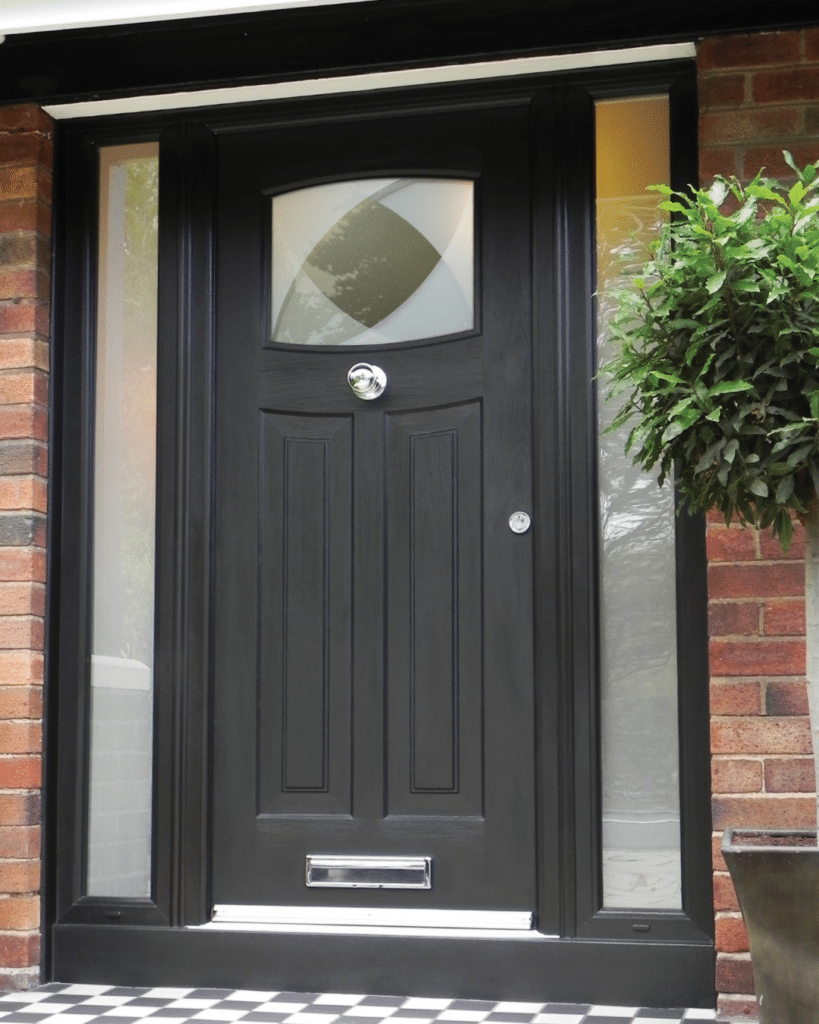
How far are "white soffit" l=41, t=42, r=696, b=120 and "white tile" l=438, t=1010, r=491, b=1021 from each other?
228 centimetres

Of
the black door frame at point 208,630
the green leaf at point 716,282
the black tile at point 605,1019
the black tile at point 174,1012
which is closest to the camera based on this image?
the green leaf at point 716,282

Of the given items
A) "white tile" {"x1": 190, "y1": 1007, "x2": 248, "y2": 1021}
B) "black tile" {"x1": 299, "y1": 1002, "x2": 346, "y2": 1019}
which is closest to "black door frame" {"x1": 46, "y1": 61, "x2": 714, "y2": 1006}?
"black tile" {"x1": 299, "y1": 1002, "x2": 346, "y2": 1019}

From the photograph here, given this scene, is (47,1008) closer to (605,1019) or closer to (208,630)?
(208,630)

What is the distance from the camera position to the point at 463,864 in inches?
131

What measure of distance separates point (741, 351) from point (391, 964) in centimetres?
174

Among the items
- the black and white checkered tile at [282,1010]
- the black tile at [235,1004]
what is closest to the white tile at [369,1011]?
the black and white checkered tile at [282,1010]

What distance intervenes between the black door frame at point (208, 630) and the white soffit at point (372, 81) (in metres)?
0.03

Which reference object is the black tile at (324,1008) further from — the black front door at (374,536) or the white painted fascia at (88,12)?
the white painted fascia at (88,12)

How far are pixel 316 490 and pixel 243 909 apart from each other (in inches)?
42.3

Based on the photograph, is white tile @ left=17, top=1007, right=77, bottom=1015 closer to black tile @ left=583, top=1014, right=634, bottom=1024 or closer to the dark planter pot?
black tile @ left=583, top=1014, right=634, bottom=1024

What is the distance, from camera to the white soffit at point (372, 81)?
3.38m

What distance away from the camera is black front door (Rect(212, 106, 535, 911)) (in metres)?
3.38

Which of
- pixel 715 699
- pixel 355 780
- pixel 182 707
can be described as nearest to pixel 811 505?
pixel 715 699

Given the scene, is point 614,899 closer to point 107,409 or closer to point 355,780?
point 355,780
